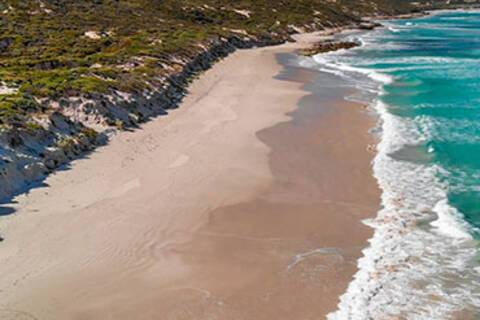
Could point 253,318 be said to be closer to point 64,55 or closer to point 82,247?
point 82,247

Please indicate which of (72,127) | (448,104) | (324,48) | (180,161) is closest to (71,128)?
(72,127)

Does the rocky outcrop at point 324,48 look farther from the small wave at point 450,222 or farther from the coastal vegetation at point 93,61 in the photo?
the small wave at point 450,222

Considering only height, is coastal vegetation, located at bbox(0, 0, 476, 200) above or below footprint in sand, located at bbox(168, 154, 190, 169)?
above

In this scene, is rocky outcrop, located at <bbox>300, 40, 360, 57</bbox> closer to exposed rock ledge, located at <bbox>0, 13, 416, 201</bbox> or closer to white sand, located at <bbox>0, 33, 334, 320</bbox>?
exposed rock ledge, located at <bbox>0, 13, 416, 201</bbox>

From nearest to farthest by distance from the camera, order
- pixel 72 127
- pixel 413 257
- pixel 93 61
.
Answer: pixel 413 257
pixel 72 127
pixel 93 61

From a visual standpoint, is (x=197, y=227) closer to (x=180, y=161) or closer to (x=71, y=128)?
(x=180, y=161)

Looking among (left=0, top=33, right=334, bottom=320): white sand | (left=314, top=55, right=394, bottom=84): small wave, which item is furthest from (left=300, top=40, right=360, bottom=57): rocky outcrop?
(left=0, top=33, right=334, bottom=320): white sand
